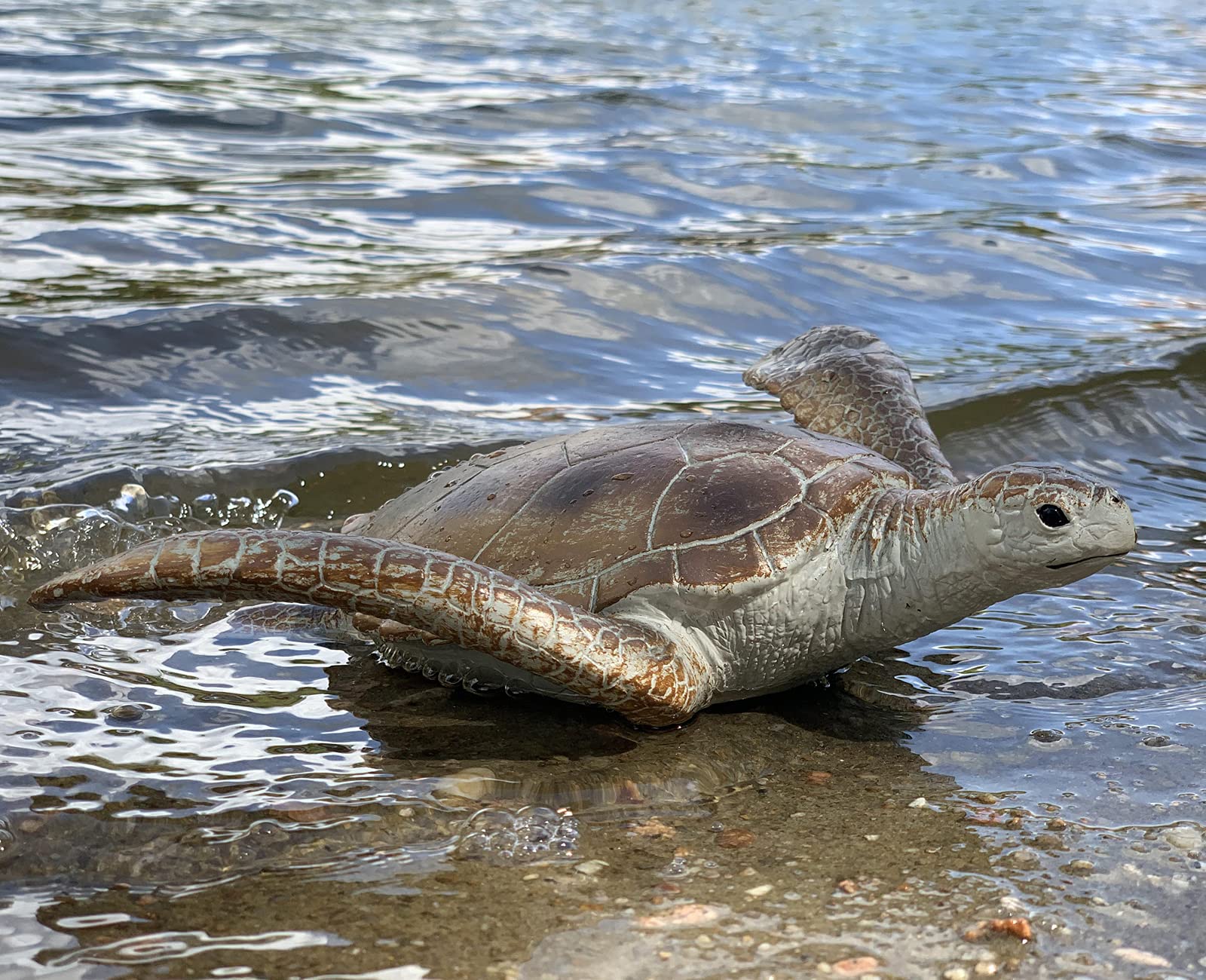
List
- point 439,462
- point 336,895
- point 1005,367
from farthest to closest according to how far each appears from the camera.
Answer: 1. point 1005,367
2. point 439,462
3. point 336,895

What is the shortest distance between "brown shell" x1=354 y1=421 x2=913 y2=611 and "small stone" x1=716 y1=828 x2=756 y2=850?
2.28 feet

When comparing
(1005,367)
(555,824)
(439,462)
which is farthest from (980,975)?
(1005,367)

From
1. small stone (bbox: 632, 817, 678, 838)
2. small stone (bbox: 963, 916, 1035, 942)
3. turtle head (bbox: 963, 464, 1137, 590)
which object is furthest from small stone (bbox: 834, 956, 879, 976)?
turtle head (bbox: 963, 464, 1137, 590)

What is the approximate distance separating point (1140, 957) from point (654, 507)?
1.60 metres

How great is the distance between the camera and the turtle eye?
3.11m

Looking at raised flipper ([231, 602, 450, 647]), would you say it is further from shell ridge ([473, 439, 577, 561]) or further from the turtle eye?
the turtle eye

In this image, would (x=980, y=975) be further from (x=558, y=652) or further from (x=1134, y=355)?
(x=1134, y=355)

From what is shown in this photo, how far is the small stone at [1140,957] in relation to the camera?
2.33 m

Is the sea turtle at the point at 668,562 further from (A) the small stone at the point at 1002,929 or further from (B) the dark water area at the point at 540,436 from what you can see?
(A) the small stone at the point at 1002,929

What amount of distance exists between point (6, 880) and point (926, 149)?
12482mm

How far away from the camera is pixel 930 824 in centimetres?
288

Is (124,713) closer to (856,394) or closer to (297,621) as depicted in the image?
(297,621)

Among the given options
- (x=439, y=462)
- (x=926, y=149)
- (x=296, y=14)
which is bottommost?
(x=439, y=462)

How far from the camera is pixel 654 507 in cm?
344
